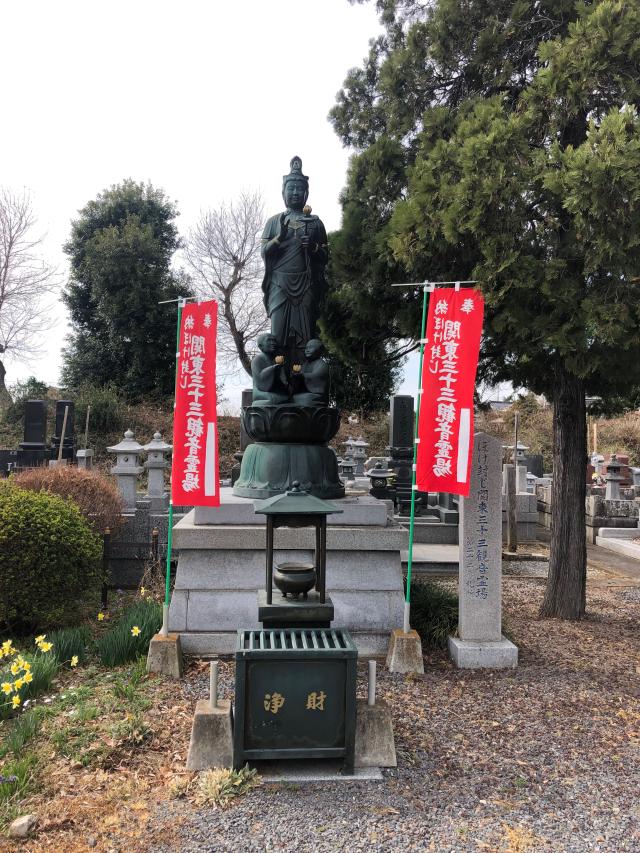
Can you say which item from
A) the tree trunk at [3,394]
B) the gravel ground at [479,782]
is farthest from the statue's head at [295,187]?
the tree trunk at [3,394]

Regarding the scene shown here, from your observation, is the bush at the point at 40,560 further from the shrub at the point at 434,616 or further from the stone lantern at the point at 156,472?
the stone lantern at the point at 156,472

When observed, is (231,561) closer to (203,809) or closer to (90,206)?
(203,809)

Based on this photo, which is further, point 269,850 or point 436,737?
point 436,737

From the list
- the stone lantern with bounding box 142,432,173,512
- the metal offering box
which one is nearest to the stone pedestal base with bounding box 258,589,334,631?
the metal offering box

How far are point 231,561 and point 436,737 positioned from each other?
2.42 meters

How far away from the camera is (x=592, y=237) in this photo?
4.97m

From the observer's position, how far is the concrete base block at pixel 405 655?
502 centimetres

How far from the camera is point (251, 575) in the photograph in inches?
219

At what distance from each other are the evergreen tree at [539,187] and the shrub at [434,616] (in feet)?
5.10

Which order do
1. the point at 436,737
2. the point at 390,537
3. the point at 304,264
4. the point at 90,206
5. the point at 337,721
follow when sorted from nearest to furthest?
the point at 337,721, the point at 436,737, the point at 390,537, the point at 304,264, the point at 90,206

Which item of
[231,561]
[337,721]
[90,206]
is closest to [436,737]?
[337,721]

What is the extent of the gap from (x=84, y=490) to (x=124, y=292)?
14059 millimetres

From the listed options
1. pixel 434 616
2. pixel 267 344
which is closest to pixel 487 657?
pixel 434 616

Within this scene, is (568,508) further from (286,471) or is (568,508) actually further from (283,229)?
(283,229)
